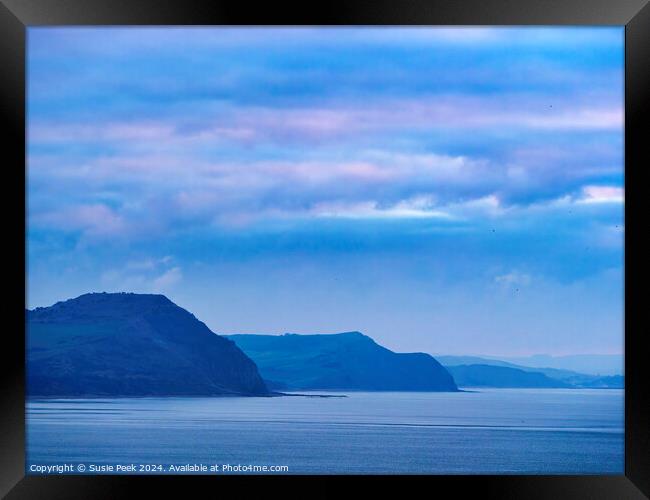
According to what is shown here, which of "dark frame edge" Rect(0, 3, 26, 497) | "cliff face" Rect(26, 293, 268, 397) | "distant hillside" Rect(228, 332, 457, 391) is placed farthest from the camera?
"cliff face" Rect(26, 293, 268, 397)

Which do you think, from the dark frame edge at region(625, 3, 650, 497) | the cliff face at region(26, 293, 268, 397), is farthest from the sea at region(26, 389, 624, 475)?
the dark frame edge at region(625, 3, 650, 497)

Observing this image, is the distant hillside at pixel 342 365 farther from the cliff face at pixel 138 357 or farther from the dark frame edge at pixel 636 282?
the dark frame edge at pixel 636 282

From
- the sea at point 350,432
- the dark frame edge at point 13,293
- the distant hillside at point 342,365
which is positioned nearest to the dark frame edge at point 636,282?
the dark frame edge at point 13,293

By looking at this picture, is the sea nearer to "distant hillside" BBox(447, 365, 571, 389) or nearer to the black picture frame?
"distant hillside" BBox(447, 365, 571, 389)

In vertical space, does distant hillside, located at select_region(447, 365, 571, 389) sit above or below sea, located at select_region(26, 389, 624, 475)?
above

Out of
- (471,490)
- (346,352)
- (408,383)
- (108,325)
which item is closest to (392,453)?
(408,383)

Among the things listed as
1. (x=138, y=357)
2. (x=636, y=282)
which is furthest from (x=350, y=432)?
(x=636, y=282)

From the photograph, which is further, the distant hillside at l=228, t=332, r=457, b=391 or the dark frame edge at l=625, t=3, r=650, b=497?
the distant hillside at l=228, t=332, r=457, b=391

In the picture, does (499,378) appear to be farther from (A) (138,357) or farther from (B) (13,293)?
(B) (13,293)
